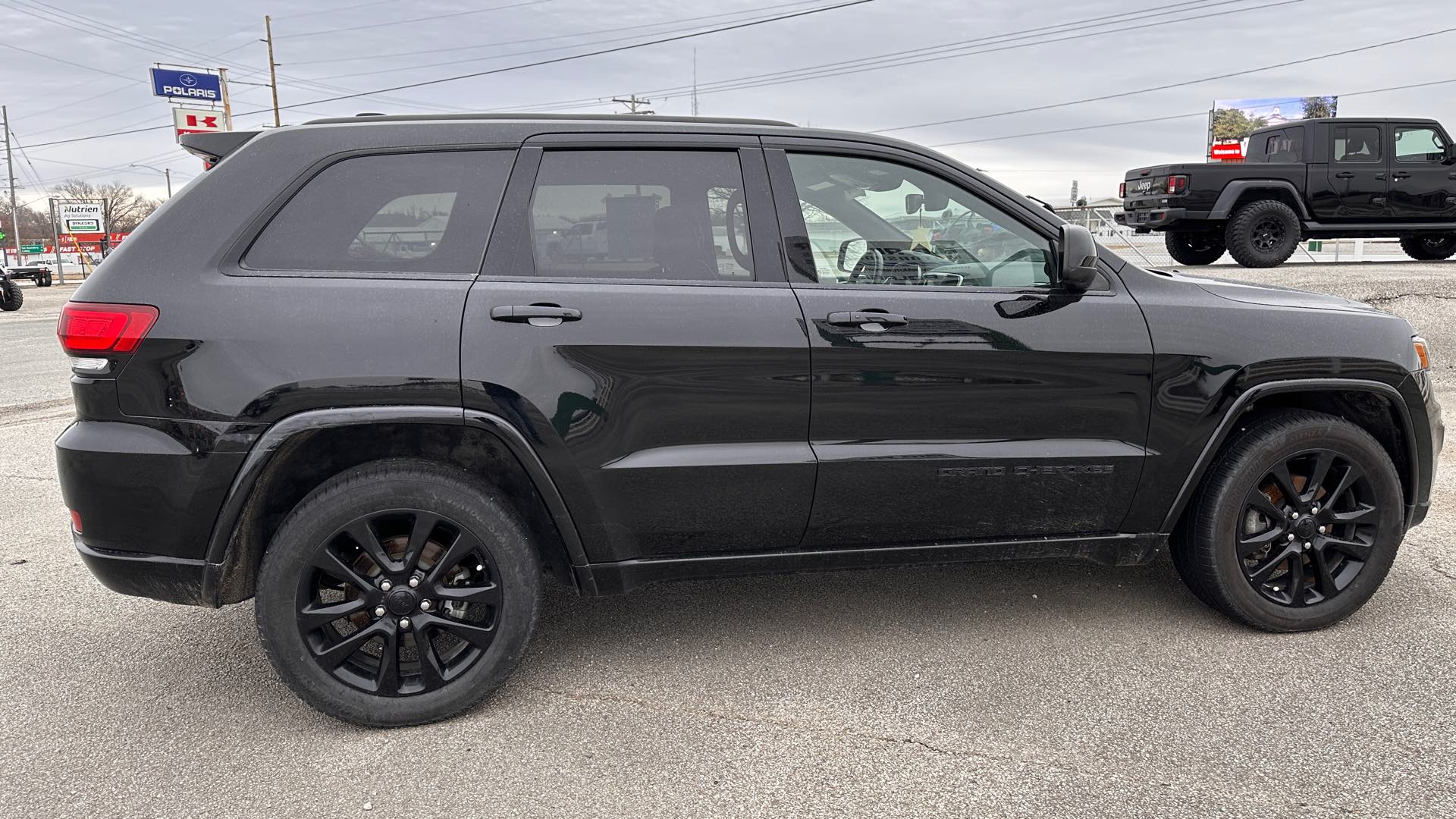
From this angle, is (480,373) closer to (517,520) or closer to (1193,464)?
(517,520)

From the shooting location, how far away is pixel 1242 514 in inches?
127

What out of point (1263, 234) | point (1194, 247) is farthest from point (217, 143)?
point (1194, 247)

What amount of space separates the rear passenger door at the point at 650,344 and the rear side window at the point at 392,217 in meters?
0.09

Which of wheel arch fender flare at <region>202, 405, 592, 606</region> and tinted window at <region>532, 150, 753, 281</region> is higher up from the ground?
tinted window at <region>532, 150, 753, 281</region>

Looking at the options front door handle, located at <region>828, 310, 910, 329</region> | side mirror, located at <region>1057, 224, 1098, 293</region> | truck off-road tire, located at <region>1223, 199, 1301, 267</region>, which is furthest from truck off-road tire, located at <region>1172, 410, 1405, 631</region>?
truck off-road tire, located at <region>1223, 199, 1301, 267</region>

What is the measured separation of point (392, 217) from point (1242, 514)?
2953mm

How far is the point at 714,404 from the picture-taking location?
2814 mm

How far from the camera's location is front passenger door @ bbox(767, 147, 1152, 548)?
2.90 m

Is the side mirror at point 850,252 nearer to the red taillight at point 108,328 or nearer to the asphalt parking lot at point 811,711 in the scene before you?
the asphalt parking lot at point 811,711

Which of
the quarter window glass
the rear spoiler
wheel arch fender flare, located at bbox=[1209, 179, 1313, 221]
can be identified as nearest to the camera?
the rear spoiler

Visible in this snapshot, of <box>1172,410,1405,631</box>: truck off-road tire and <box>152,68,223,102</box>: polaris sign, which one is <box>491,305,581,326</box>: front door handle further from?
<box>152,68,223,102</box>: polaris sign

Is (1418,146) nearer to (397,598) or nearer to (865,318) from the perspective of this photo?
(865,318)

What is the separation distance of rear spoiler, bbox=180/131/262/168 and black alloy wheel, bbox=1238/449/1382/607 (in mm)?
3524

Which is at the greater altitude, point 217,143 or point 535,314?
point 217,143
